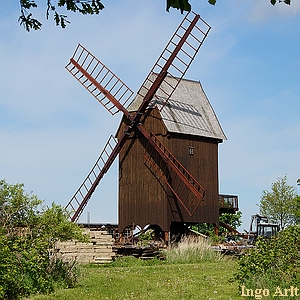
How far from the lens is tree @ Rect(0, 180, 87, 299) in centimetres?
1194

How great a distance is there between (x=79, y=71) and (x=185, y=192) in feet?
30.4

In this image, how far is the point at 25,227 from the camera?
13.6 metres

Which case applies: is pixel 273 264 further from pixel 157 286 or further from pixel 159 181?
pixel 159 181

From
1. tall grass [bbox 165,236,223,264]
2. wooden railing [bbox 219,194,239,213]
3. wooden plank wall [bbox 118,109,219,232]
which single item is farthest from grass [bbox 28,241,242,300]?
wooden railing [bbox 219,194,239,213]

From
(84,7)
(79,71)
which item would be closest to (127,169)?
(79,71)

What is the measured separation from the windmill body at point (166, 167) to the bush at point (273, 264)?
1881 cm

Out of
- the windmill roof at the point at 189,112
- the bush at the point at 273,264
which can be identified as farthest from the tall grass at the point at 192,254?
the bush at the point at 273,264

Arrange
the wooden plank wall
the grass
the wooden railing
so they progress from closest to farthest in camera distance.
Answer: the grass, the wooden plank wall, the wooden railing

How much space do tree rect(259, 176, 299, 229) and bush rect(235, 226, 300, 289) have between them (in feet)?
101

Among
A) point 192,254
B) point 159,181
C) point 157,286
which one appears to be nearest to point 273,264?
point 157,286

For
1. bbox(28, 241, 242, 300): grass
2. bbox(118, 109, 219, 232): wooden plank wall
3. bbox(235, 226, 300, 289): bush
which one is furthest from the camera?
bbox(118, 109, 219, 232): wooden plank wall

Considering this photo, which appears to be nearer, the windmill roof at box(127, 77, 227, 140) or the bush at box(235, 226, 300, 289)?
the bush at box(235, 226, 300, 289)

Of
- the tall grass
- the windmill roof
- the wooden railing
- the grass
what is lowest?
Answer: the grass

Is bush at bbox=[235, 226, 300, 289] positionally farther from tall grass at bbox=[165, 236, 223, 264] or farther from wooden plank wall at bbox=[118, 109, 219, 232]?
wooden plank wall at bbox=[118, 109, 219, 232]
